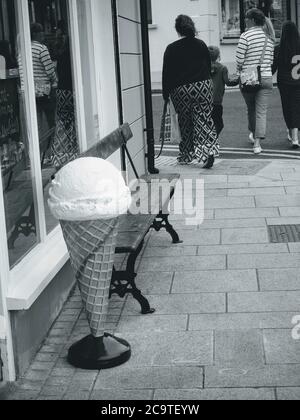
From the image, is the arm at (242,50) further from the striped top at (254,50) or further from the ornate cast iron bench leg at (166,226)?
the ornate cast iron bench leg at (166,226)

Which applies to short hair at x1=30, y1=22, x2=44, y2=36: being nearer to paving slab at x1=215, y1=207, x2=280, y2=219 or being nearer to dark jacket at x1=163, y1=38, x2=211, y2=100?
paving slab at x1=215, y1=207, x2=280, y2=219

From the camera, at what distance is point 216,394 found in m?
4.55

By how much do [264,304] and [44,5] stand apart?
8.74 ft

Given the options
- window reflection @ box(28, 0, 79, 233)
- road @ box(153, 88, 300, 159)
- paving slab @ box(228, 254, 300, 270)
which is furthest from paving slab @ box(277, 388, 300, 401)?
road @ box(153, 88, 300, 159)

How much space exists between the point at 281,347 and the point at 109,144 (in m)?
2.70

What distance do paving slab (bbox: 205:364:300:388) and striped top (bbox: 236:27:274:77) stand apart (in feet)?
27.1

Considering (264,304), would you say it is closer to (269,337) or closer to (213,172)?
(269,337)

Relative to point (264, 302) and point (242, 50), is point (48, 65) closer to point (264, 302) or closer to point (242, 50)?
point (264, 302)

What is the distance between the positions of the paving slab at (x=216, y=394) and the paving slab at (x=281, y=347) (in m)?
0.46

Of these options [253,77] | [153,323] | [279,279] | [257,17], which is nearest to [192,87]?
[253,77]

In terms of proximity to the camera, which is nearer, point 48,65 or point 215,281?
point 48,65

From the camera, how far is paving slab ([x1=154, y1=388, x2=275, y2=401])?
449 cm

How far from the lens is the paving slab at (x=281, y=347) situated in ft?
16.5

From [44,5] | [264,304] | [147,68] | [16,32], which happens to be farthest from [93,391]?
[147,68]
